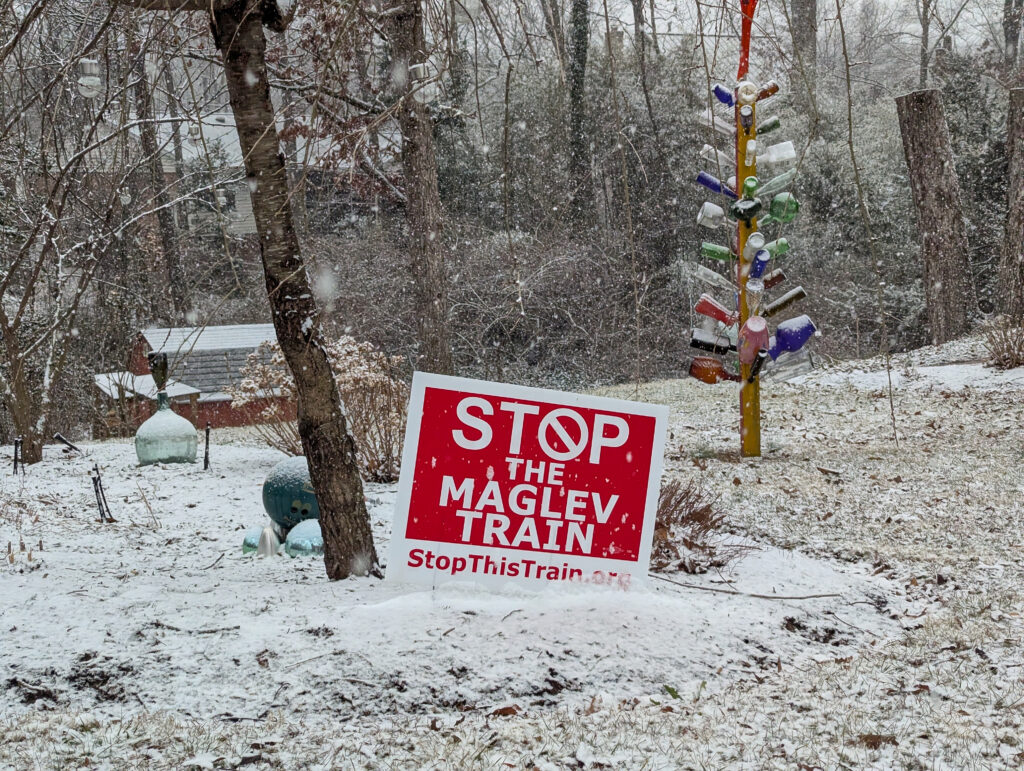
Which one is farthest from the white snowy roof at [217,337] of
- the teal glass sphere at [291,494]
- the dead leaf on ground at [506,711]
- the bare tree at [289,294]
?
the dead leaf on ground at [506,711]

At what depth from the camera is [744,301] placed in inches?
291

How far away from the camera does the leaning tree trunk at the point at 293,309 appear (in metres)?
3.62

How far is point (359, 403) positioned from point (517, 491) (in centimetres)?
376

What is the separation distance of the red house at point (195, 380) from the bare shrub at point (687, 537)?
33.5 ft

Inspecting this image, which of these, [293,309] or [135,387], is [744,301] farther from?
[135,387]

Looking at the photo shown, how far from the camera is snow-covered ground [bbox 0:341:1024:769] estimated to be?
8.99 ft

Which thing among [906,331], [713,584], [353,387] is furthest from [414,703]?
[906,331]

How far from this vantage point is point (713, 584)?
429cm

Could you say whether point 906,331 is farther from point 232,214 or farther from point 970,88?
point 232,214

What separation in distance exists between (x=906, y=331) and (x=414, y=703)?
16198mm

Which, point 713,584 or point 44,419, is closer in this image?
point 713,584

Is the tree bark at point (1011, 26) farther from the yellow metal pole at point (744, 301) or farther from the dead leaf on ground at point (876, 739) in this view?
the dead leaf on ground at point (876, 739)

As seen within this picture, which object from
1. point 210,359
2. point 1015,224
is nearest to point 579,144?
point 210,359

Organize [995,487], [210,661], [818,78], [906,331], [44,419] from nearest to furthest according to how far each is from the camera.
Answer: [210,661] < [995,487] < [44,419] < [906,331] < [818,78]
